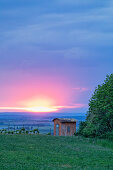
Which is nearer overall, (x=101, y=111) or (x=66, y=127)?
(x=101, y=111)

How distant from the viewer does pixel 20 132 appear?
43562 mm

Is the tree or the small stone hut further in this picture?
the small stone hut

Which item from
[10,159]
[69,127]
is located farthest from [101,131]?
[10,159]

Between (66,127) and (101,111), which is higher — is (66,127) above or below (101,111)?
below

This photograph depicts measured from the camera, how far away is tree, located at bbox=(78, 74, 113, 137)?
33062 millimetres

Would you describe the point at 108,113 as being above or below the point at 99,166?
above

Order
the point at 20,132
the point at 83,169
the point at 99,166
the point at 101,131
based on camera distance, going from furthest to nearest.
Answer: the point at 20,132 < the point at 101,131 < the point at 99,166 < the point at 83,169

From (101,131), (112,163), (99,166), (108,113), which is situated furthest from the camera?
(101,131)

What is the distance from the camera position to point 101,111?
35.2 m

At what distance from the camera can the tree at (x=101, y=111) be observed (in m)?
33.1

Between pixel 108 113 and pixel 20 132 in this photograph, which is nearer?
pixel 108 113

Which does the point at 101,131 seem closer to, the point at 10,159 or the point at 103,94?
the point at 103,94

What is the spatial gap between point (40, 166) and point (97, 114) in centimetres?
2273

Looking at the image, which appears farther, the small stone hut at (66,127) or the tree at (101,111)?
the small stone hut at (66,127)
